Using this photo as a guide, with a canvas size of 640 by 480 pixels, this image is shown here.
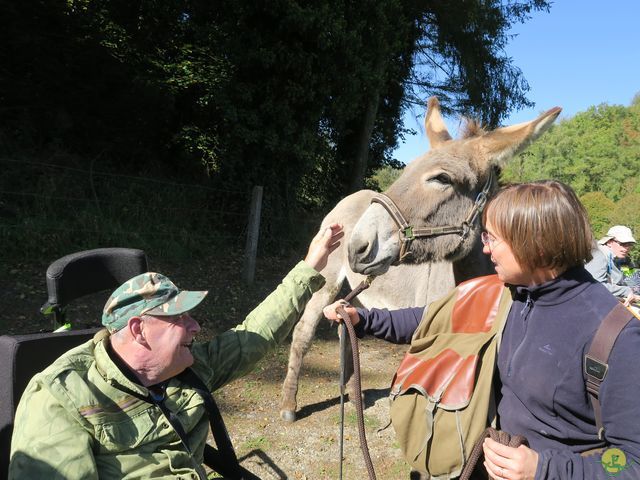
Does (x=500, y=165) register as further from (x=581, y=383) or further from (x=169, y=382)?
(x=169, y=382)

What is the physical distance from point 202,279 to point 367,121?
6551mm

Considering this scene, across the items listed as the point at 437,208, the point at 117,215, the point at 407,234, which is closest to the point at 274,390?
the point at 407,234

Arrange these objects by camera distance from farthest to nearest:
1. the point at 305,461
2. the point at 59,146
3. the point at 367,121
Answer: the point at 367,121
the point at 59,146
the point at 305,461

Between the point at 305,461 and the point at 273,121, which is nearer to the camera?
the point at 305,461

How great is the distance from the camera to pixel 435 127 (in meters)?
3.37

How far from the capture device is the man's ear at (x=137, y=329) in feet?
5.05

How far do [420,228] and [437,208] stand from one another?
0.58 feet

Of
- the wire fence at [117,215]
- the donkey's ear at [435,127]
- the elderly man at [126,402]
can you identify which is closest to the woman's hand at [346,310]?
the elderly man at [126,402]

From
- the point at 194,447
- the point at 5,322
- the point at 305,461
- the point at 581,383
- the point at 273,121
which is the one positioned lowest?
the point at 305,461

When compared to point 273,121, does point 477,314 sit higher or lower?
lower

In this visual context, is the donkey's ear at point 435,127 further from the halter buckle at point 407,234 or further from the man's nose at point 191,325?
the man's nose at point 191,325

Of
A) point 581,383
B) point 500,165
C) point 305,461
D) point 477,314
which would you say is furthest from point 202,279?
point 581,383

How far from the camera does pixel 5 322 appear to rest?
204 inches

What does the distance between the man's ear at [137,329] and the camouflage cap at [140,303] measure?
0.06ft
